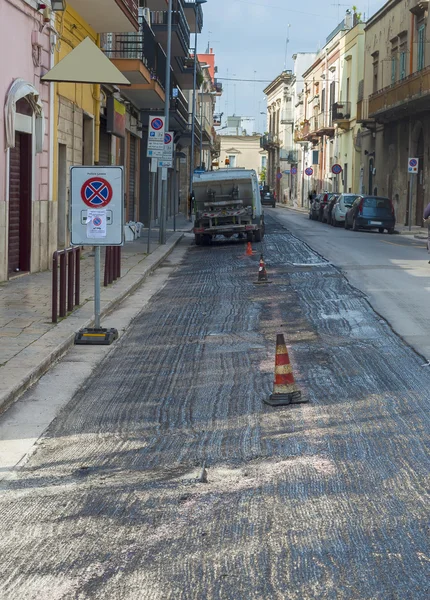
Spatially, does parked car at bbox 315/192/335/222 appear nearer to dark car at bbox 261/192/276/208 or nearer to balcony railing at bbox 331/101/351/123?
balcony railing at bbox 331/101/351/123

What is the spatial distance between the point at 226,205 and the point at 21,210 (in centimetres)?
1084

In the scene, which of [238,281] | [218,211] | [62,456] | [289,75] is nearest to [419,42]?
[218,211]

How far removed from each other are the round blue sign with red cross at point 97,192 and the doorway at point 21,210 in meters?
6.10

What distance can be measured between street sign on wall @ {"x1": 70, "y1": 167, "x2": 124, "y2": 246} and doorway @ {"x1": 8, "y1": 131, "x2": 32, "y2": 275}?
6055 millimetres

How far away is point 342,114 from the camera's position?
58.8 metres

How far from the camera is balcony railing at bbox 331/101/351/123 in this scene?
5856 centimetres

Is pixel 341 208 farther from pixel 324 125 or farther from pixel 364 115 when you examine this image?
pixel 324 125

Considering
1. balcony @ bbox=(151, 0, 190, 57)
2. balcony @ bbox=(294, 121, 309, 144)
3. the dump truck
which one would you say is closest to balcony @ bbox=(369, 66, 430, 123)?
balcony @ bbox=(151, 0, 190, 57)

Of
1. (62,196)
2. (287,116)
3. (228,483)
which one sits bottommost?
(228,483)

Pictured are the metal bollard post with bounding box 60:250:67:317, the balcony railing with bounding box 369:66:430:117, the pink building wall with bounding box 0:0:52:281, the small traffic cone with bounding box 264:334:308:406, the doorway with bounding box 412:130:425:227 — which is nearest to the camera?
the small traffic cone with bounding box 264:334:308:406

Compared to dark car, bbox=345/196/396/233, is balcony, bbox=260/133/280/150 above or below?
above

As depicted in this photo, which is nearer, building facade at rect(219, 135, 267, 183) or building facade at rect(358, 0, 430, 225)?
building facade at rect(358, 0, 430, 225)

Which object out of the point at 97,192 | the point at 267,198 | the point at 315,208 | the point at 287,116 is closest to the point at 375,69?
the point at 315,208

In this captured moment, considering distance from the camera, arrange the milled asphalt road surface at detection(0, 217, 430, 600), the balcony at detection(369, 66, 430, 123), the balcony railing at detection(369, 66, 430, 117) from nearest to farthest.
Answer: the milled asphalt road surface at detection(0, 217, 430, 600) → the balcony railing at detection(369, 66, 430, 117) → the balcony at detection(369, 66, 430, 123)
